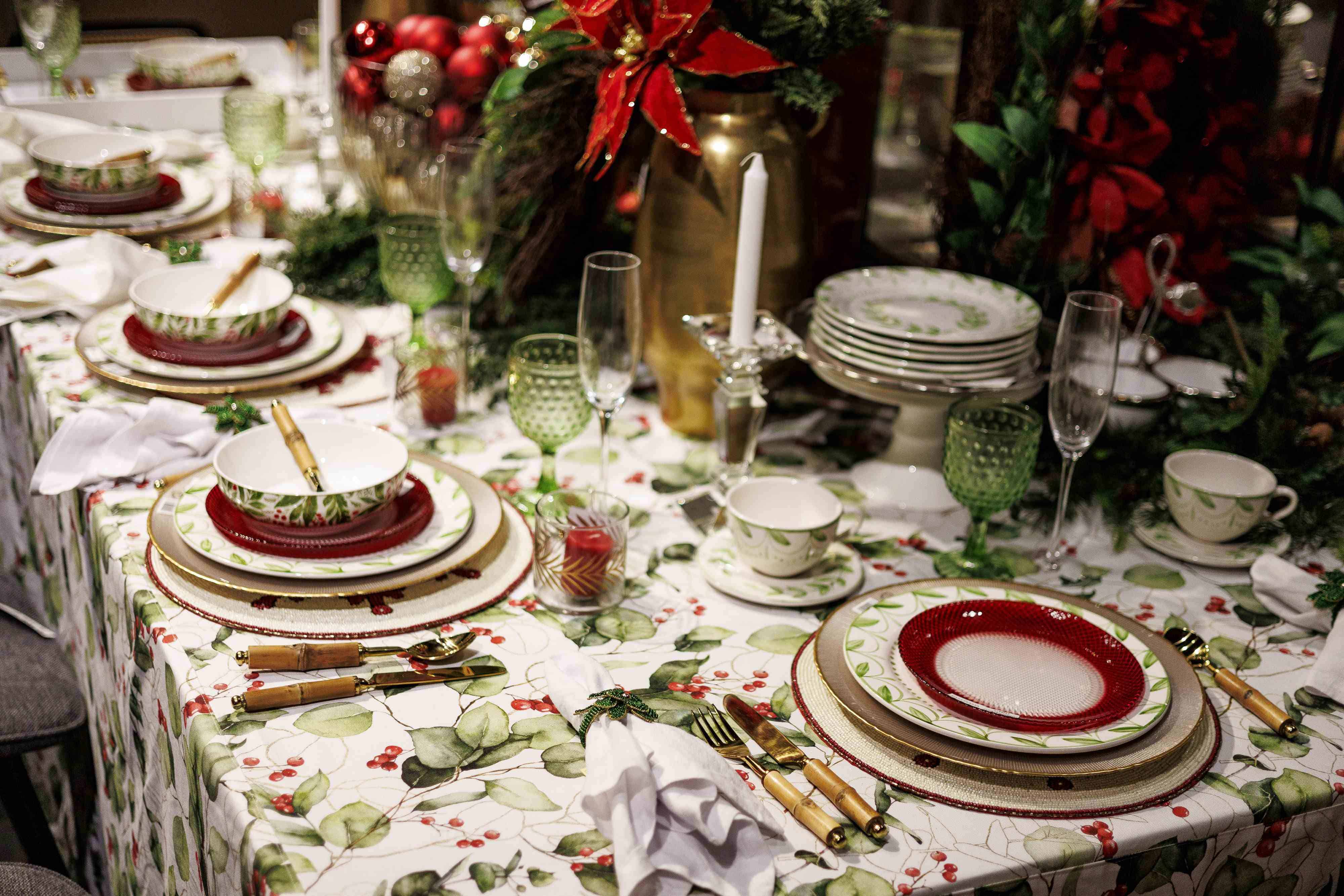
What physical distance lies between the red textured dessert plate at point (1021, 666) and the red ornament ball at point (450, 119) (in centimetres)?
107

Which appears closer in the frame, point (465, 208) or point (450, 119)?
point (465, 208)

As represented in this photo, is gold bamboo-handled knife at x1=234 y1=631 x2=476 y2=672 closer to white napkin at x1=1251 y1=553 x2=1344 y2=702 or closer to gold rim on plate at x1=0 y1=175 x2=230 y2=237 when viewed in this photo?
white napkin at x1=1251 y1=553 x2=1344 y2=702

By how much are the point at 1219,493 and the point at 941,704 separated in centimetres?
48

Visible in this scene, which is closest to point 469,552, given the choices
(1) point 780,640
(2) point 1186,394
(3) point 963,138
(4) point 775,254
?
(1) point 780,640

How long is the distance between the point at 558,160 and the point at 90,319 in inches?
25.8

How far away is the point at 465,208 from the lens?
1515 mm

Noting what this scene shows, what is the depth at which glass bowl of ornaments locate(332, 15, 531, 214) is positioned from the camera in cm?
178

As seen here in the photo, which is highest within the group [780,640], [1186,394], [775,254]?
[775,254]

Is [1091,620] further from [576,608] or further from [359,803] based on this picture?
[359,803]

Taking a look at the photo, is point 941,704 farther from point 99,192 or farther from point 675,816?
point 99,192

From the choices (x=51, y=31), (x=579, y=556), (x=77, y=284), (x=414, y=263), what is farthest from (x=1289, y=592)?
(x=51, y=31)

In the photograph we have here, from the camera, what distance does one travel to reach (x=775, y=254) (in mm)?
1449

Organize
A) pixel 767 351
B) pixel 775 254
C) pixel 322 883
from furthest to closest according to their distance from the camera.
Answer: pixel 775 254 < pixel 767 351 < pixel 322 883

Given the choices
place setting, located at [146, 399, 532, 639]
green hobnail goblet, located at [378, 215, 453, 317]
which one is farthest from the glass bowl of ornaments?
place setting, located at [146, 399, 532, 639]
